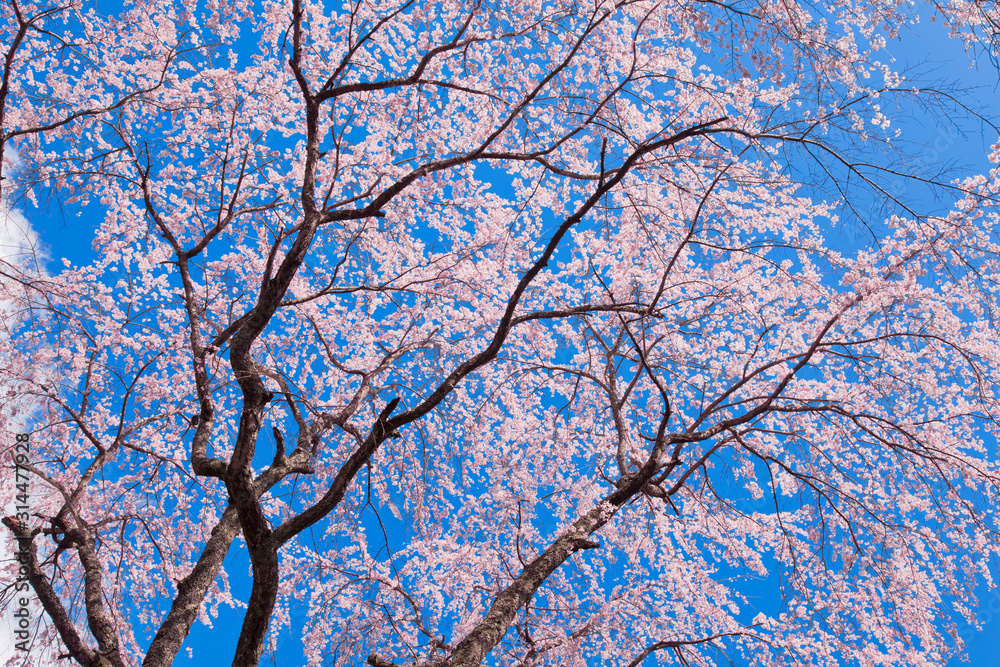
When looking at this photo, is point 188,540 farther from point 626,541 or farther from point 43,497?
point 626,541

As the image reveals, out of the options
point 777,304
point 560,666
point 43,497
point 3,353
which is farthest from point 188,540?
point 777,304

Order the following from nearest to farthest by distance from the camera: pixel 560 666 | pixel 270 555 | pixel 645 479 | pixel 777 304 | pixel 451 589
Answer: pixel 270 555 → pixel 645 479 → pixel 560 666 → pixel 777 304 → pixel 451 589

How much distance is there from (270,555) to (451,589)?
12.4 feet

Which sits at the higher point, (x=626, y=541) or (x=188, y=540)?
(x=188, y=540)

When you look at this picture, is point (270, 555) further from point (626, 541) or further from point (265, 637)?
point (626, 541)

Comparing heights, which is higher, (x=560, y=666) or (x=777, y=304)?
(x=777, y=304)

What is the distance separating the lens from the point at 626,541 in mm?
7855

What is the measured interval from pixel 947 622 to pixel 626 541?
349 cm

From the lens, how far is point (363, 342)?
7.61m

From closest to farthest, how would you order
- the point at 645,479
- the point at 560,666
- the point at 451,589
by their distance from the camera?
the point at 645,479
the point at 560,666
the point at 451,589

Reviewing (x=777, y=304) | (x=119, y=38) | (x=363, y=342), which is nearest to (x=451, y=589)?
(x=363, y=342)

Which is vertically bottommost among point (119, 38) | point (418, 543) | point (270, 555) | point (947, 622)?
point (947, 622)

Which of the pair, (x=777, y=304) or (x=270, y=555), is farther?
(x=777, y=304)

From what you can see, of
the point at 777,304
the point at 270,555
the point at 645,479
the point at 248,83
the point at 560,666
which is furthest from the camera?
the point at 777,304
